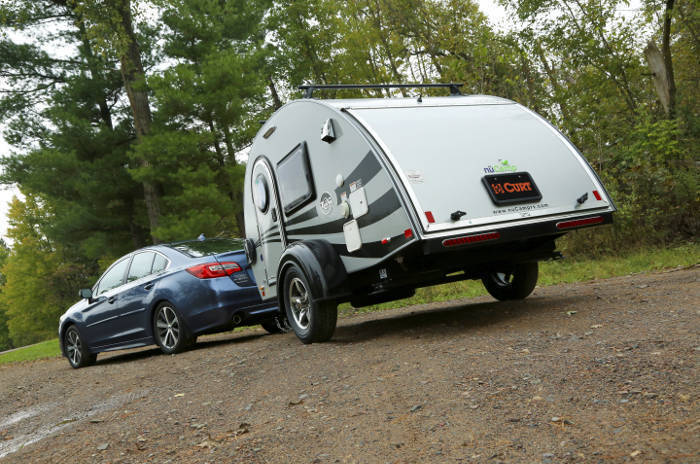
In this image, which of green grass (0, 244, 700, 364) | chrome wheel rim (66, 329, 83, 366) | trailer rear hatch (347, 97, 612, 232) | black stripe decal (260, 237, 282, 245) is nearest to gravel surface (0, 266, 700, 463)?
trailer rear hatch (347, 97, 612, 232)

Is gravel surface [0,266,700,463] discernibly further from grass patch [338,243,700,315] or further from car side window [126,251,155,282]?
grass patch [338,243,700,315]

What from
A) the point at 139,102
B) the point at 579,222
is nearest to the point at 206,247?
the point at 579,222

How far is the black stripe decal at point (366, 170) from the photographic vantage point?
17.7 feet

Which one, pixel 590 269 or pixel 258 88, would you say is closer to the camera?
pixel 590 269

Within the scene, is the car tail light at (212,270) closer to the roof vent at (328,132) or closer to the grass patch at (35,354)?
the roof vent at (328,132)

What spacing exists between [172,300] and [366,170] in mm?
3587

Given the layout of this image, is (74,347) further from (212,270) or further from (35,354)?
(35,354)

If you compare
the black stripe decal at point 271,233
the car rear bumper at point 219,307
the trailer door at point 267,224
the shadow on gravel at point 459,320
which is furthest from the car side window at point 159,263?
the shadow on gravel at point 459,320

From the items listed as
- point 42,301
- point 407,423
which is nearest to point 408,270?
point 407,423

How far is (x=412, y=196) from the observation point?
511 cm

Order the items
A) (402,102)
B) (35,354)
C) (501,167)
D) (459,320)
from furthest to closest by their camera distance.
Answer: (35,354)
(459,320)
(402,102)
(501,167)

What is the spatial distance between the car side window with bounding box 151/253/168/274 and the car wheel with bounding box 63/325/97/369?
7.03ft

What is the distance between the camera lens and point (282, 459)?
3.15 meters

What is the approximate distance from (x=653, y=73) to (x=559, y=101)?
7.29 feet
